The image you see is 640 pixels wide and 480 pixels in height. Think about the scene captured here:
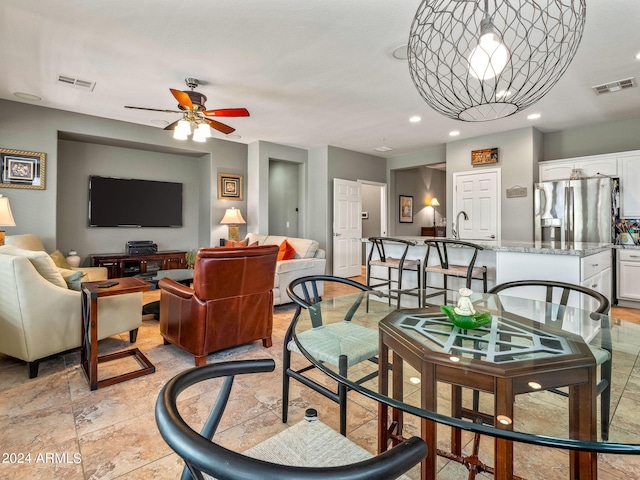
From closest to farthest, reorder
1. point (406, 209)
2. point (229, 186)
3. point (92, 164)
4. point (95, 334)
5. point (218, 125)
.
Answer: point (95, 334) < point (218, 125) < point (92, 164) < point (229, 186) < point (406, 209)

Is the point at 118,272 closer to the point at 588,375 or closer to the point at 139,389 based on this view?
the point at 139,389

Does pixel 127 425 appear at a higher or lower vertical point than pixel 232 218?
lower

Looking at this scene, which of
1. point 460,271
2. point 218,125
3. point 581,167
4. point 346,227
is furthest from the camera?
point 346,227

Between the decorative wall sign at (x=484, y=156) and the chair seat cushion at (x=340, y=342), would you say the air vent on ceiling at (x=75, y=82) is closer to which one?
the chair seat cushion at (x=340, y=342)

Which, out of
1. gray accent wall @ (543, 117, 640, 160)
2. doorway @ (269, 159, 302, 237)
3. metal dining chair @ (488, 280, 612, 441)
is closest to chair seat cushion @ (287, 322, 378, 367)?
metal dining chair @ (488, 280, 612, 441)

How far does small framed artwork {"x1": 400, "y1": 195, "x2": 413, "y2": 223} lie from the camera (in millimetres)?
8414

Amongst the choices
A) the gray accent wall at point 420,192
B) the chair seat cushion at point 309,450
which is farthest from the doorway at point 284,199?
the chair seat cushion at point 309,450

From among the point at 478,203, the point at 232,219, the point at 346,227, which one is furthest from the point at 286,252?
the point at 478,203

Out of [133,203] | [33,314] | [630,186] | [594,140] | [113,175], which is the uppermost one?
[594,140]

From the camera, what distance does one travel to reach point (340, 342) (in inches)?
63.5

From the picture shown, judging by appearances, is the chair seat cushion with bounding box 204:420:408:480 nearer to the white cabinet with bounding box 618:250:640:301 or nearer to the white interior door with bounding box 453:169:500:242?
the white cabinet with bounding box 618:250:640:301

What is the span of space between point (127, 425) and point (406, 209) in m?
7.63

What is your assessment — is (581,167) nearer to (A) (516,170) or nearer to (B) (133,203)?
(A) (516,170)

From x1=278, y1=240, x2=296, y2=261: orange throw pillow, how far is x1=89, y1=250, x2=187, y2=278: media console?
7.60 ft
